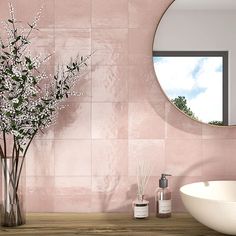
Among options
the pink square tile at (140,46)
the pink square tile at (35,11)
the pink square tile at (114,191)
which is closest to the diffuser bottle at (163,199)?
the pink square tile at (114,191)

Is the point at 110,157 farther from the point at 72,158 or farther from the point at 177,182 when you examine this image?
the point at 177,182

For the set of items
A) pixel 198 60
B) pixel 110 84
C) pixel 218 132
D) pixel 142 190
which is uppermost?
pixel 198 60

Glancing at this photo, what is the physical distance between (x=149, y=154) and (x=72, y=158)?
0.34 meters

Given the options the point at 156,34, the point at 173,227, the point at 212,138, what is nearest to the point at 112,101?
the point at 156,34

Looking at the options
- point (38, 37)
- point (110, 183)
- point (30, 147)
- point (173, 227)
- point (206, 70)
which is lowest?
point (173, 227)

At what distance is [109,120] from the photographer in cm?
183

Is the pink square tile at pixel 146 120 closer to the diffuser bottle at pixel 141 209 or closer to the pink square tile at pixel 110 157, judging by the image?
the pink square tile at pixel 110 157

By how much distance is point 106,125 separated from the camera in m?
1.83

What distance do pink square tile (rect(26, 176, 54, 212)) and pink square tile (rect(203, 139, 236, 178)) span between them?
0.68 meters

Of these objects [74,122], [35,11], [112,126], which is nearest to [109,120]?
[112,126]

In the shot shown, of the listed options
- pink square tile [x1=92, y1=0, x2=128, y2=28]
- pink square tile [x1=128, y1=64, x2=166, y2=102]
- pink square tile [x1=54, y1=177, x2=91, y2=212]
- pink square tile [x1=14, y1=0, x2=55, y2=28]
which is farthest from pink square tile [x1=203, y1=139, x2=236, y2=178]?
pink square tile [x1=14, y1=0, x2=55, y2=28]

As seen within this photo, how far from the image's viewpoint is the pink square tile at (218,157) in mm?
1825

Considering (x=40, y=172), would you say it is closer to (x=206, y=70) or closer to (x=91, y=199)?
(x=91, y=199)

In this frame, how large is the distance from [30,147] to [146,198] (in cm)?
55
